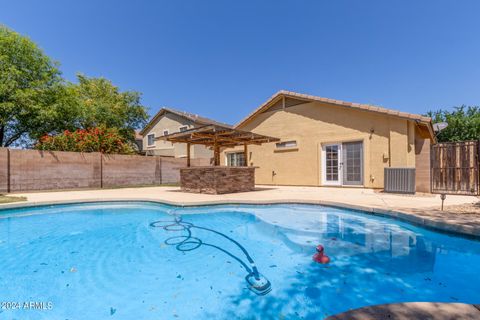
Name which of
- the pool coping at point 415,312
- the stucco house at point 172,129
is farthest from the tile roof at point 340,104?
the pool coping at point 415,312

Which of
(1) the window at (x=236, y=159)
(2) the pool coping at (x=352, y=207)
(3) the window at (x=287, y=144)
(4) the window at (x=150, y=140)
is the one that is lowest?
(2) the pool coping at (x=352, y=207)

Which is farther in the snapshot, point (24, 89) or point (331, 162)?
point (24, 89)

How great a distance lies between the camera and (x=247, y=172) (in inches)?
412

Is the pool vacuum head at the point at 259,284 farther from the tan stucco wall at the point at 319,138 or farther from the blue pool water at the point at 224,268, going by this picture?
the tan stucco wall at the point at 319,138

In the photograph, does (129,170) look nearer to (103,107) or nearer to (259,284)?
(103,107)

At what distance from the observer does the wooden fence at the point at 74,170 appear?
10512 mm

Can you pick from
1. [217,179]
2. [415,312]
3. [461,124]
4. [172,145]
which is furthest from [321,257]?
[461,124]

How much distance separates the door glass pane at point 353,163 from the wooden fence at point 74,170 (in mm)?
11799

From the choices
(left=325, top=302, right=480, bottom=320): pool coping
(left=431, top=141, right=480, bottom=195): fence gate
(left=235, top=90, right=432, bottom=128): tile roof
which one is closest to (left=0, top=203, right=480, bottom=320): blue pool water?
(left=325, top=302, right=480, bottom=320): pool coping

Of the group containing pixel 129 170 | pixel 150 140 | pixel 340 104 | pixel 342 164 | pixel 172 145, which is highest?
pixel 340 104

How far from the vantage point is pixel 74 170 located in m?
12.2

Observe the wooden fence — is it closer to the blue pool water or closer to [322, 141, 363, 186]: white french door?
the blue pool water

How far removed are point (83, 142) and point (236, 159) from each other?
9.72 meters

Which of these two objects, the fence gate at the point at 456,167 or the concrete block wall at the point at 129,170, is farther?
the concrete block wall at the point at 129,170
